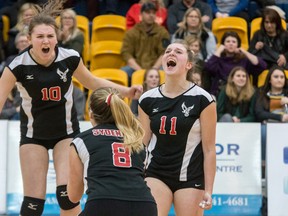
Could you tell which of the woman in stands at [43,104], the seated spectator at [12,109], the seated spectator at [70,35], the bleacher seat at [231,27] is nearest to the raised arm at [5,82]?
the woman in stands at [43,104]

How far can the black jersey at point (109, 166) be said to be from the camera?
459 centimetres

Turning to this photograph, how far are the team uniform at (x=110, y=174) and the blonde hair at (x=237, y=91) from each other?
525cm

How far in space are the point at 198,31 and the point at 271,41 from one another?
1074mm

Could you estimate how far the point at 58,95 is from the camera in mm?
6352

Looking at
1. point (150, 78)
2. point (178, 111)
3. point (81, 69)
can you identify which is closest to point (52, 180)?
point (150, 78)

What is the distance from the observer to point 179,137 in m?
5.94

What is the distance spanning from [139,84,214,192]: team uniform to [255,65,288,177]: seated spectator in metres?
3.67

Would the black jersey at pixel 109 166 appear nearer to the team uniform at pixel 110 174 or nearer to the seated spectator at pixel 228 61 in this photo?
the team uniform at pixel 110 174

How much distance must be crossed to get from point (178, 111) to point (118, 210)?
162 cm

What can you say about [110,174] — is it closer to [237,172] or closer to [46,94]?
[46,94]

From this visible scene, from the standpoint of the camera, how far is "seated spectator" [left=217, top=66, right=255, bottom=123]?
9.83 m

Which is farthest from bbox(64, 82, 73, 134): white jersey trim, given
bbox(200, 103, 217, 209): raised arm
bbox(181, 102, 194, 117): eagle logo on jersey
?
bbox(200, 103, 217, 209): raised arm

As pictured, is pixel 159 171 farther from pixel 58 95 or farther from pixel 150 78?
pixel 150 78

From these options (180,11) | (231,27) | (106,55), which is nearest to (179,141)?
(106,55)
